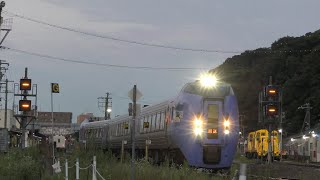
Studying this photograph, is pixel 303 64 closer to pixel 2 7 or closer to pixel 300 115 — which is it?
pixel 300 115

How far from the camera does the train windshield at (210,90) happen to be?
73.5ft

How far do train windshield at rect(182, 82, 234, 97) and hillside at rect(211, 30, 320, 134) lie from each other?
65684mm

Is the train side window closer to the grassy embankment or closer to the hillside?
the grassy embankment

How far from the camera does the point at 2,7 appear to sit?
107ft

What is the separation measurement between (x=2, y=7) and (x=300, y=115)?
6698 cm

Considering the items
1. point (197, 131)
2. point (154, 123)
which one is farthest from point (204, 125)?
point (154, 123)

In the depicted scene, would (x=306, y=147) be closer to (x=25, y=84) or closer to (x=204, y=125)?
(x=25, y=84)

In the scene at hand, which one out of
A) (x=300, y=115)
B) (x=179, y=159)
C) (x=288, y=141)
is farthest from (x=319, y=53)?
(x=179, y=159)

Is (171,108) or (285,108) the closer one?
(171,108)

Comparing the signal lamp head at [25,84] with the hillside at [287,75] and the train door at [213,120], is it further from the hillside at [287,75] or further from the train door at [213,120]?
the hillside at [287,75]

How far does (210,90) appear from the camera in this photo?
2250 cm

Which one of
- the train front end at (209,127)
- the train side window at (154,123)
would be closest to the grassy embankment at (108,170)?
the train front end at (209,127)

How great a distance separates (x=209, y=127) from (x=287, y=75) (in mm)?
78513

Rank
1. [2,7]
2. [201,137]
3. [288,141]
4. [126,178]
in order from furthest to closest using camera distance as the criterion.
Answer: [288,141], [2,7], [201,137], [126,178]
